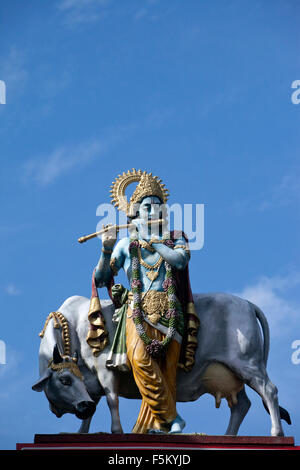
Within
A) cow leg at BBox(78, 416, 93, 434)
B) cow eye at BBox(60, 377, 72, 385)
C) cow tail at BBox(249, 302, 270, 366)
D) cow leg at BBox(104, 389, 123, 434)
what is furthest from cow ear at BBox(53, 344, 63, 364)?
cow tail at BBox(249, 302, 270, 366)

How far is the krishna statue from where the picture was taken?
14039 millimetres

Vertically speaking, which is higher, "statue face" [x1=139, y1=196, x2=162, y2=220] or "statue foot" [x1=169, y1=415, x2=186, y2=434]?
"statue face" [x1=139, y1=196, x2=162, y2=220]

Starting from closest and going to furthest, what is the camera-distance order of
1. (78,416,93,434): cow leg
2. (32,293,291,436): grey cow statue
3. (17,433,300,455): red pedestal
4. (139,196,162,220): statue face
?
(17,433,300,455): red pedestal → (32,293,291,436): grey cow statue → (78,416,93,434): cow leg → (139,196,162,220): statue face

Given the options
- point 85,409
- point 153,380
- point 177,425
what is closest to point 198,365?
point 153,380

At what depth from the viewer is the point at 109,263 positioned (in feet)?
48.5

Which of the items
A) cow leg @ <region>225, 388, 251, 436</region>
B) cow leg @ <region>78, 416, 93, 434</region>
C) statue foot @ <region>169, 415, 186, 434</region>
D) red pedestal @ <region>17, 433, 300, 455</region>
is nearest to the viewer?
red pedestal @ <region>17, 433, 300, 455</region>

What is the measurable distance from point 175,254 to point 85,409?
2338 millimetres

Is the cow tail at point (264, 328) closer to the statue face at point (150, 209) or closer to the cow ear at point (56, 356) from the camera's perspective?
the statue face at point (150, 209)

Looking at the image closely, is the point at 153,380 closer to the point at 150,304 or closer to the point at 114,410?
the point at 114,410

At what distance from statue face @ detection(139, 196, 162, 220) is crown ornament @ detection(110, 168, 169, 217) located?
0.23 ft

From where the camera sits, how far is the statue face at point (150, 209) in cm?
1488

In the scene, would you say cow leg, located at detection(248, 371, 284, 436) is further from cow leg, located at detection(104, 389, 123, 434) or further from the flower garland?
cow leg, located at detection(104, 389, 123, 434)
